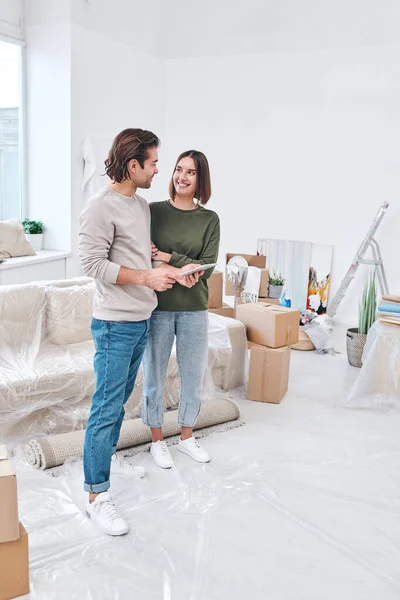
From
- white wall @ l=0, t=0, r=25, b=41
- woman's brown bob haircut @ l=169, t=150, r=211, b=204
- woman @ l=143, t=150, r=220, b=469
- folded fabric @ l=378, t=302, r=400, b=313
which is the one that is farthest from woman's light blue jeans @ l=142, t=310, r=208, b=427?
white wall @ l=0, t=0, r=25, b=41

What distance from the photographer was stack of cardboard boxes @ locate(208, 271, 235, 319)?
3.85 m

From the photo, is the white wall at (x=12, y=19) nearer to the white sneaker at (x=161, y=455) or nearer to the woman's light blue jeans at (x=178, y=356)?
the woman's light blue jeans at (x=178, y=356)

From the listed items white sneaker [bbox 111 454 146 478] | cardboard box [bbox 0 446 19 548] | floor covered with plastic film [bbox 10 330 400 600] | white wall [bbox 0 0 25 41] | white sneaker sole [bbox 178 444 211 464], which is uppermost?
white wall [bbox 0 0 25 41]

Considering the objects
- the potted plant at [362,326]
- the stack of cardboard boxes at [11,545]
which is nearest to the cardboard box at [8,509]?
the stack of cardboard boxes at [11,545]

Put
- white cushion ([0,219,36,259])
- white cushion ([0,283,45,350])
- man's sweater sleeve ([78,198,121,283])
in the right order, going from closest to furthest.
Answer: man's sweater sleeve ([78,198,121,283]) → white cushion ([0,283,45,350]) → white cushion ([0,219,36,259])

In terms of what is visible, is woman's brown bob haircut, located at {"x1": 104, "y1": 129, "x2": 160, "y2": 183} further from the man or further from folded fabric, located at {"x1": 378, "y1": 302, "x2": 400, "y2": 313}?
folded fabric, located at {"x1": 378, "y1": 302, "x2": 400, "y2": 313}

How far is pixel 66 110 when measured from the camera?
16.5 feet

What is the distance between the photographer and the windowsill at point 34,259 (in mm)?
4580

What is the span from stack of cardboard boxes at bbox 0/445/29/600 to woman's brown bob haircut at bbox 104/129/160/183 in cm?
99

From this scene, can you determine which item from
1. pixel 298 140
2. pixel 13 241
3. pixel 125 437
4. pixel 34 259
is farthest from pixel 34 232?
pixel 125 437

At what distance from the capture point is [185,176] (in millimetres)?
2391

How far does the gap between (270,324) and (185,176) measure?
4.33 feet

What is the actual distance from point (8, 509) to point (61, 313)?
1542 millimetres

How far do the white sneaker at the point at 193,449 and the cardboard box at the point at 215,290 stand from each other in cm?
128
